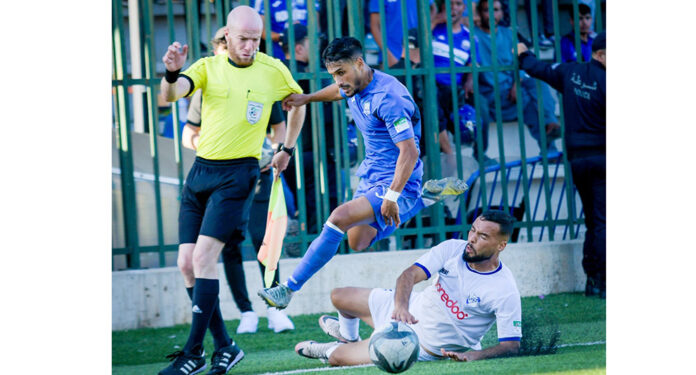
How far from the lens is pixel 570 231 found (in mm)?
5883

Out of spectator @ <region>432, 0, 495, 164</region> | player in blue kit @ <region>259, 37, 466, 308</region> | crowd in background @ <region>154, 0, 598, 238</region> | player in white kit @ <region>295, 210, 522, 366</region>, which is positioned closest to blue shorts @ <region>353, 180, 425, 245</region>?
player in blue kit @ <region>259, 37, 466, 308</region>

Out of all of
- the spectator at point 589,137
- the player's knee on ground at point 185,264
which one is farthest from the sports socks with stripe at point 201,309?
the spectator at point 589,137

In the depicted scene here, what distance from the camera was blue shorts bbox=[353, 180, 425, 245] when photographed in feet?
16.0

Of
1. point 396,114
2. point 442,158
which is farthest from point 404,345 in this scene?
point 442,158

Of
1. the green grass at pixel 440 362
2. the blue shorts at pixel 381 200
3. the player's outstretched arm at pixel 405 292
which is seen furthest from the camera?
the blue shorts at pixel 381 200

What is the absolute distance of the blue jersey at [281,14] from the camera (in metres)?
5.63

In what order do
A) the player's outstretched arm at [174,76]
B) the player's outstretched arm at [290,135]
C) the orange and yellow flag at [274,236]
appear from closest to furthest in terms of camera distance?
the player's outstretched arm at [174,76], the player's outstretched arm at [290,135], the orange and yellow flag at [274,236]

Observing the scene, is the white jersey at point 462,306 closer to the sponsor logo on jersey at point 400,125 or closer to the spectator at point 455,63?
the sponsor logo on jersey at point 400,125

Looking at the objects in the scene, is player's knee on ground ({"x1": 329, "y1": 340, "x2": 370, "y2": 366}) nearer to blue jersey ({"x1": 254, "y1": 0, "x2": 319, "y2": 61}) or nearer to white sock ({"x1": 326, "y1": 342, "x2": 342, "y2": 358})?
white sock ({"x1": 326, "y1": 342, "x2": 342, "y2": 358})

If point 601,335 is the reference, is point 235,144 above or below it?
A: above

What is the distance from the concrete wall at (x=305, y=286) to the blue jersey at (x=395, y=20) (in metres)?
1.14

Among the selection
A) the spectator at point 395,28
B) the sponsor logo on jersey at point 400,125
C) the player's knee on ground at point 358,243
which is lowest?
the player's knee on ground at point 358,243
